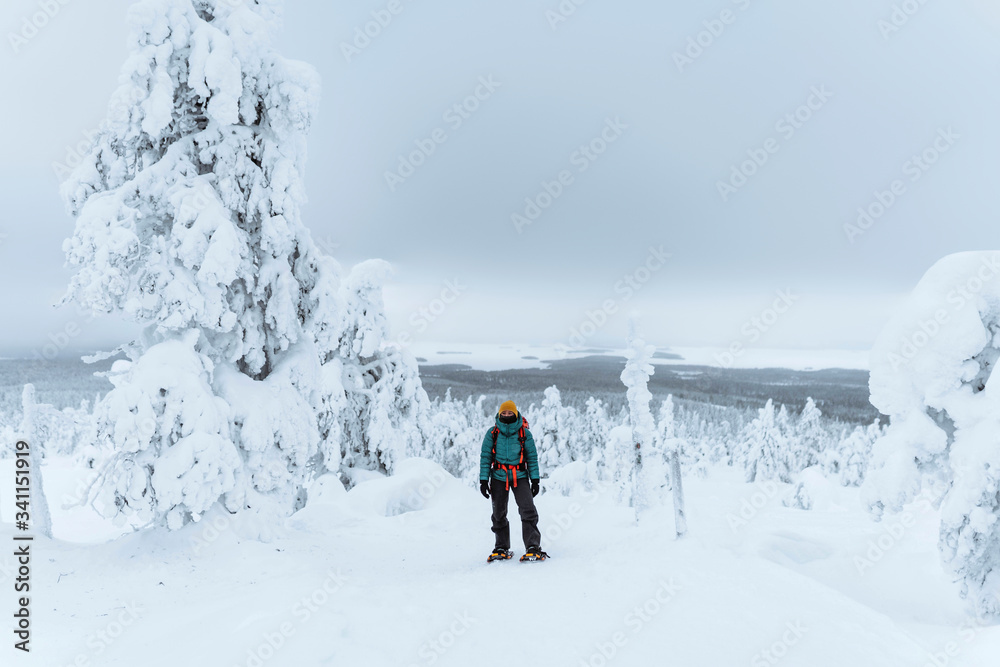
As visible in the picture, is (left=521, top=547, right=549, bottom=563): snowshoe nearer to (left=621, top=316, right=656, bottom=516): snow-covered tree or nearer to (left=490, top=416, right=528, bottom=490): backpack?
(left=490, top=416, right=528, bottom=490): backpack

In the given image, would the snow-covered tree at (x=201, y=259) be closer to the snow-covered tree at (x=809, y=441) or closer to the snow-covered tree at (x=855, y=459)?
the snow-covered tree at (x=855, y=459)

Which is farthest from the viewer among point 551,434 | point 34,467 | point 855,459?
point 855,459

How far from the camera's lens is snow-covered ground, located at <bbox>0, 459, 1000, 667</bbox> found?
4242 millimetres

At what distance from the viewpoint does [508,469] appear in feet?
24.5

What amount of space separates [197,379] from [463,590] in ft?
16.5

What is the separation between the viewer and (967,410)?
7883mm

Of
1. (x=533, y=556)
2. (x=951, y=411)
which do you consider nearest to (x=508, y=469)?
(x=533, y=556)

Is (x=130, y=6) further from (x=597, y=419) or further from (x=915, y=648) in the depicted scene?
(x=597, y=419)

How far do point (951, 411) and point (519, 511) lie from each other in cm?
710

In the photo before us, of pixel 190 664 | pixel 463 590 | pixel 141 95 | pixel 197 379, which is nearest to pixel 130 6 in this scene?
pixel 141 95

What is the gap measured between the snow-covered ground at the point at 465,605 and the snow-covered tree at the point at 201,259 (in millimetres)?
1041

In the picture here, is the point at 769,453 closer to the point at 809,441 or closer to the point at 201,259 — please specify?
the point at 809,441

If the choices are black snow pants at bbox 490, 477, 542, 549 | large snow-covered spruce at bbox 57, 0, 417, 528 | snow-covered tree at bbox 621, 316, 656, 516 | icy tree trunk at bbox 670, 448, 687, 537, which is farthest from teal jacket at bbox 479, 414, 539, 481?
snow-covered tree at bbox 621, 316, 656, 516

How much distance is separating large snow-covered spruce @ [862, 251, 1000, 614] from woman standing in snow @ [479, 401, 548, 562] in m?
5.92
